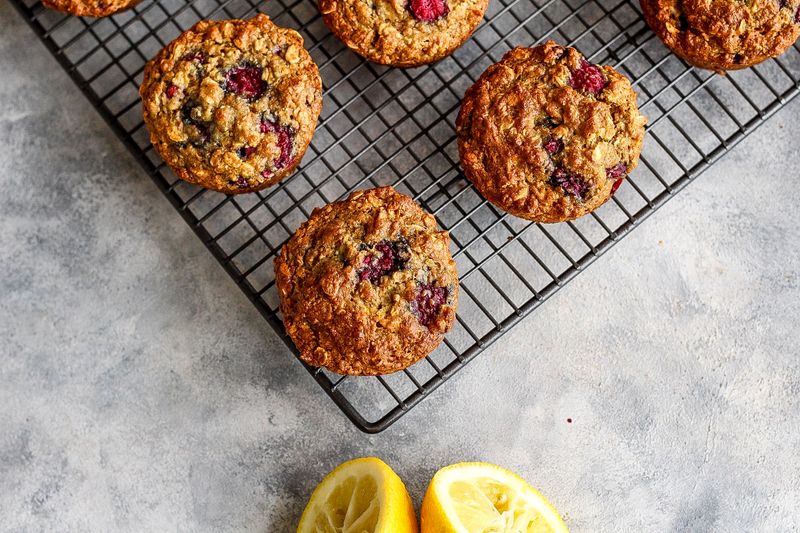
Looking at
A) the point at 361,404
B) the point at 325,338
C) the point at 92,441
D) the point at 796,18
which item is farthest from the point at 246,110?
the point at 796,18

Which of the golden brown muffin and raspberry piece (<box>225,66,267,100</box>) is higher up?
the golden brown muffin

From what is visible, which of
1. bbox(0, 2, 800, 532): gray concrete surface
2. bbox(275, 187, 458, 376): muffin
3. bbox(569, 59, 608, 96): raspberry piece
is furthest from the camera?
bbox(0, 2, 800, 532): gray concrete surface

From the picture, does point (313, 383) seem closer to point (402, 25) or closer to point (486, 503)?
point (486, 503)

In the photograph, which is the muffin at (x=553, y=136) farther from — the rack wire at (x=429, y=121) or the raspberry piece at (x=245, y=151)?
the raspberry piece at (x=245, y=151)

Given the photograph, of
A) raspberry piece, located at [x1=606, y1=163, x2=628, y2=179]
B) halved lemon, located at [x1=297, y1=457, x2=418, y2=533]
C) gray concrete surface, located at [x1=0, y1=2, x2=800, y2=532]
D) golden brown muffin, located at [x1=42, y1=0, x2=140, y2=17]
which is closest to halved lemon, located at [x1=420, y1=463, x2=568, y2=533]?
halved lemon, located at [x1=297, y1=457, x2=418, y2=533]

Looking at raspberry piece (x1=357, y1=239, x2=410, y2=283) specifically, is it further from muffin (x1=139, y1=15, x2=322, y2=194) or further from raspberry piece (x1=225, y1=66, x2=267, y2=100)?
raspberry piece (x1=225, y1=66, x2=267, y2=100)

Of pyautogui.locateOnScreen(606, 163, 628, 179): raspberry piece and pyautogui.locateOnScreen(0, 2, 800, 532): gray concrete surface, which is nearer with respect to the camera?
pyautogui.locateOnScreen(606, 163, 628, 179): raspberry piece

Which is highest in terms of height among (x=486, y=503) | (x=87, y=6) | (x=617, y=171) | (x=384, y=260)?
(x=87, y=6)

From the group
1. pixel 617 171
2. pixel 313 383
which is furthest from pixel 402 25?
pixel 313 383
